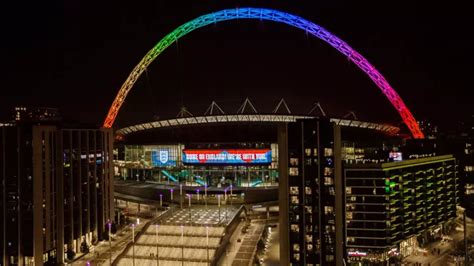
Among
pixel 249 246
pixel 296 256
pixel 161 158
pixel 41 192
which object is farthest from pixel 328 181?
pixel 161 158

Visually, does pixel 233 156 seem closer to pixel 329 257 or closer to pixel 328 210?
pixel 328 210

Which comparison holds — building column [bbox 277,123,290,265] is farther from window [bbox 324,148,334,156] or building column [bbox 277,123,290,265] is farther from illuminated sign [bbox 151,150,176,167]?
illuminated sign [bbox 151,150,176,167]

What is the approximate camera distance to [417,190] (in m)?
55.0

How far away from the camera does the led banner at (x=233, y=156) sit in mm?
69688

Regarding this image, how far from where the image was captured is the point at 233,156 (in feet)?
230

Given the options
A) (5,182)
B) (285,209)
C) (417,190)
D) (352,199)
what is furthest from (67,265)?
(417,190)

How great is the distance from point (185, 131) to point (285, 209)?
4217 centimetres

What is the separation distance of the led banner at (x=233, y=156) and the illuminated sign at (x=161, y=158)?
5.82 metres

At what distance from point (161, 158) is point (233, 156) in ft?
51.2

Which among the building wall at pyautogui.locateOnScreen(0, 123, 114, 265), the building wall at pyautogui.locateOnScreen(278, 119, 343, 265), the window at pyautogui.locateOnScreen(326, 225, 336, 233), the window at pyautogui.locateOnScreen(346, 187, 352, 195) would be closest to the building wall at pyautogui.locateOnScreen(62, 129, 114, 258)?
the building wall at pyautogui.locateOnScreen(0, 123, 114, 265)

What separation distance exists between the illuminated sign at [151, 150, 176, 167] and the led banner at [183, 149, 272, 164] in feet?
19.1

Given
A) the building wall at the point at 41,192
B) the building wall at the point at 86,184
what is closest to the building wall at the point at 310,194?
the building wall at the point at 86,184

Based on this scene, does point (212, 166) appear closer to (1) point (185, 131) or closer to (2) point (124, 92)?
(1) point (185, 131)

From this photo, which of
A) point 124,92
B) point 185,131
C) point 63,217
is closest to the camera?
point 63,217
